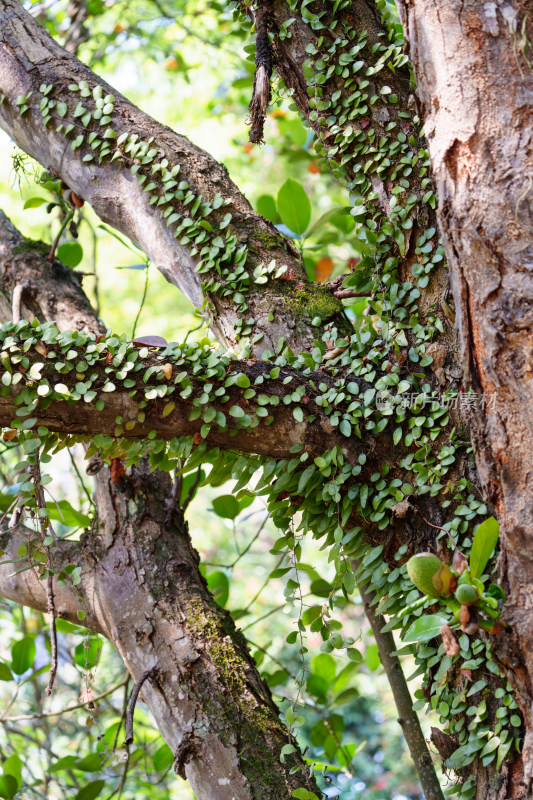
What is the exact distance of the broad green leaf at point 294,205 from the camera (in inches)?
74.2

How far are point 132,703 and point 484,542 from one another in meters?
0.80

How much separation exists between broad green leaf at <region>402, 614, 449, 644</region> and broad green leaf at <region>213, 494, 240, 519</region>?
0.95m

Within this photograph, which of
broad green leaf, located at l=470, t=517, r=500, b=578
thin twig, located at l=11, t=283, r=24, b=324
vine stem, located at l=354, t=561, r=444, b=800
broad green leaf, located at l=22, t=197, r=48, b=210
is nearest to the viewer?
broad green leaf, located at l=470, t=517, r=500, b=578

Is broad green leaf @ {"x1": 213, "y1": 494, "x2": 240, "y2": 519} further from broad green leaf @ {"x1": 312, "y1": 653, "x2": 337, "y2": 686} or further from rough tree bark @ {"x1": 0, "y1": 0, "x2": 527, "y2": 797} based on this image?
broad green leaf @ {"x1": 312, "y1": 653, "x2": 337, "y2": 686}

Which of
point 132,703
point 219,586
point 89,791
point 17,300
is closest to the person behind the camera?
point 132,703

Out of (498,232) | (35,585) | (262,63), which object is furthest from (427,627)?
(262,63)

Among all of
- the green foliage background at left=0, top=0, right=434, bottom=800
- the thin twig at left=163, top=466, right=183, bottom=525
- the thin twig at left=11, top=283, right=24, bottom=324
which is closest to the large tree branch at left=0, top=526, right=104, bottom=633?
the green foliage background at left=0, top=0, right=434, bottom=800

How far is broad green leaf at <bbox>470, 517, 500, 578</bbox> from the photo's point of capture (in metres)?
0.92

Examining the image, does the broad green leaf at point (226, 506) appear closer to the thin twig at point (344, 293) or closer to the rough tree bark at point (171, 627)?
the rough tree bark at point (171, 627)

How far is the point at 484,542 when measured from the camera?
93 cm

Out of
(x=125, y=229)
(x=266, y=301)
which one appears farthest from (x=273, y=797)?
(x=125, y=229)

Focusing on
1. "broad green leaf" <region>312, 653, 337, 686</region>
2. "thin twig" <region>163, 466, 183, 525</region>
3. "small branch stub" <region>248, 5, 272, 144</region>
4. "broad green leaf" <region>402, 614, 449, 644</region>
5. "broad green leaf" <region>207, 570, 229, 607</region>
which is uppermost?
"small branch stub" <region>248, 5, 272, 144</region>

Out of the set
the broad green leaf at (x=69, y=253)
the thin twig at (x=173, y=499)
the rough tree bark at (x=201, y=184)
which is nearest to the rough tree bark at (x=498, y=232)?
the rough tree bark at (x=201, y=184)

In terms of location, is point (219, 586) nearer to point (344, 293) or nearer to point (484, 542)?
point (344, 293)
